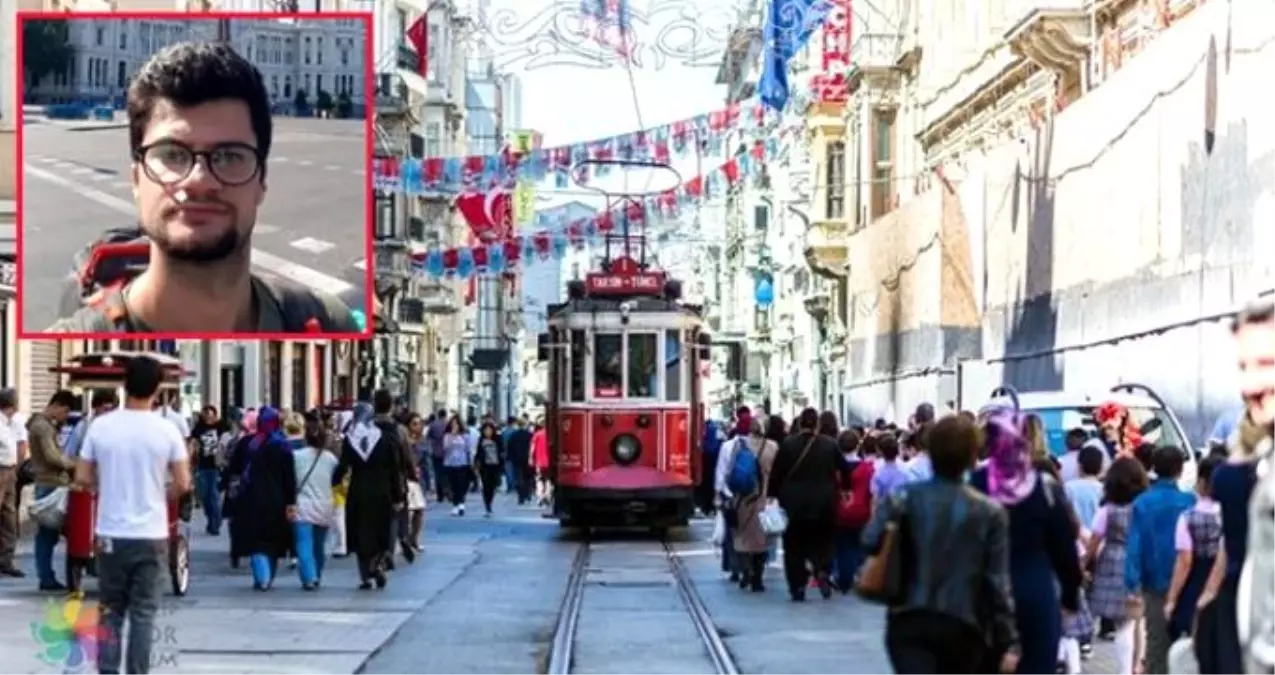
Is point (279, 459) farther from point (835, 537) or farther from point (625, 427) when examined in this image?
point (625, 427)

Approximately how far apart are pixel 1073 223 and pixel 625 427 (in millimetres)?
5824

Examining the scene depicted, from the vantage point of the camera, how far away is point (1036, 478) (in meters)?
11.2

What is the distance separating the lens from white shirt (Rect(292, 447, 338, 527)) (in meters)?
24.5

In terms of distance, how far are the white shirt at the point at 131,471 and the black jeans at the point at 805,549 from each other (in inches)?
427

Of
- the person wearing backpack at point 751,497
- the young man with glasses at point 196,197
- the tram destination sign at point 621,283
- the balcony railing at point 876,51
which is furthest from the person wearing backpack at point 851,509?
the balcony railing at point 876,51

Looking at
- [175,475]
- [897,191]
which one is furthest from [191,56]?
[897,191]

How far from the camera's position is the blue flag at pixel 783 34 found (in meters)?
46.8

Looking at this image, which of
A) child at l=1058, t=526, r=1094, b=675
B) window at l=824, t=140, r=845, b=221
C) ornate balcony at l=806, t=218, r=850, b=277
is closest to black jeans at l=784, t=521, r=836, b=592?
child at l=1058, t=526, r=1094, b=675

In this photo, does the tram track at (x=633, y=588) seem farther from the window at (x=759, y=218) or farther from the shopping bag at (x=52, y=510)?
the window at (x=759, y=218)

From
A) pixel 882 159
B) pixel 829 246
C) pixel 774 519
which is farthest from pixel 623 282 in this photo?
pixel 829 246

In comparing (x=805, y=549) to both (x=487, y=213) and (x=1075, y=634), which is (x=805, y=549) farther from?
(x=487, y=213)

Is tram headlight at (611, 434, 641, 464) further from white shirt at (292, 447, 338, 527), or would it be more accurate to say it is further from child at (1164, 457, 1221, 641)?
child at (1164, 457, 1221, 641)

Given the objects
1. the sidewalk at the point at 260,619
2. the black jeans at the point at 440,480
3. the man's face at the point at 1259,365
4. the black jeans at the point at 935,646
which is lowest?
the black jeans at the point at 440,480

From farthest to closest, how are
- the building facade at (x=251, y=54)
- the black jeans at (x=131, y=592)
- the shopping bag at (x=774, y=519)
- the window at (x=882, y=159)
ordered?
the window at (x=882, y=159) → the building facade at (x=251, y=54) → the shopping bag at (x=774, y=519) → the black jeans at (x=131, y=592)
